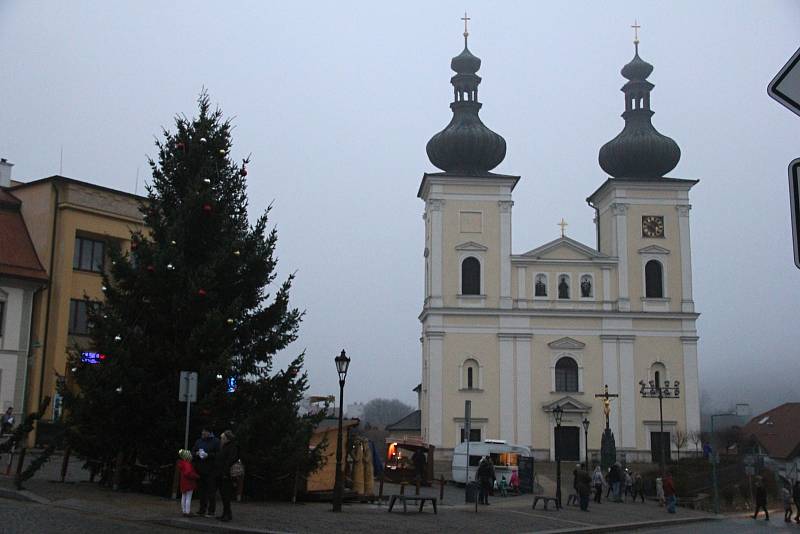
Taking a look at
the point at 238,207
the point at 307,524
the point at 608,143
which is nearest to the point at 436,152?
the point at 608,143

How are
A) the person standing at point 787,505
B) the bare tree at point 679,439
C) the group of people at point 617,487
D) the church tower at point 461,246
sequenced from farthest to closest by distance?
1. the church tower at point 461,246
2. the bare tree at point 679,439
3. the person standing at point 787,505
4. the group of people at point 617,487

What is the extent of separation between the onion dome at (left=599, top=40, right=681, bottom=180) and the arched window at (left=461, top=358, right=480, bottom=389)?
51.0 feet

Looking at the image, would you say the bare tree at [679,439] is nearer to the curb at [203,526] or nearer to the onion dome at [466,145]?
the onion dome at [466,145]

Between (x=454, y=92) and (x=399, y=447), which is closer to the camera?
(x=399, y=447)

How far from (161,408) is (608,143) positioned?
1964 inches

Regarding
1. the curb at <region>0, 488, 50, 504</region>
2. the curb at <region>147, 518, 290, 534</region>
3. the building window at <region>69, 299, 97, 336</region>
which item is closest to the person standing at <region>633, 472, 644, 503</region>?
the building window at <region>69, 299, 97, 336</region>

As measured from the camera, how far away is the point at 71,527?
1320 cm

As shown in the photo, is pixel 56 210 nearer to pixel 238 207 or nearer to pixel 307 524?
pixel 238 207

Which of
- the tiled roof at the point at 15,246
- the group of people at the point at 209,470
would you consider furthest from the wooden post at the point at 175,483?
the tiled roof at the point at 15,246

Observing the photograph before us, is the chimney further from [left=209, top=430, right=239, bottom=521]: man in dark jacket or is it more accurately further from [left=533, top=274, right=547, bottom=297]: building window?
[left=533, top=274, right=547, bottom=297]: building window

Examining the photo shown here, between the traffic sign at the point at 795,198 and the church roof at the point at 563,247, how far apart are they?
56.4 m

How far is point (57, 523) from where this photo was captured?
13.5 m

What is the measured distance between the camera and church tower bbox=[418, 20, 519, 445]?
59.5 m

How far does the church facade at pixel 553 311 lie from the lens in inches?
2328
